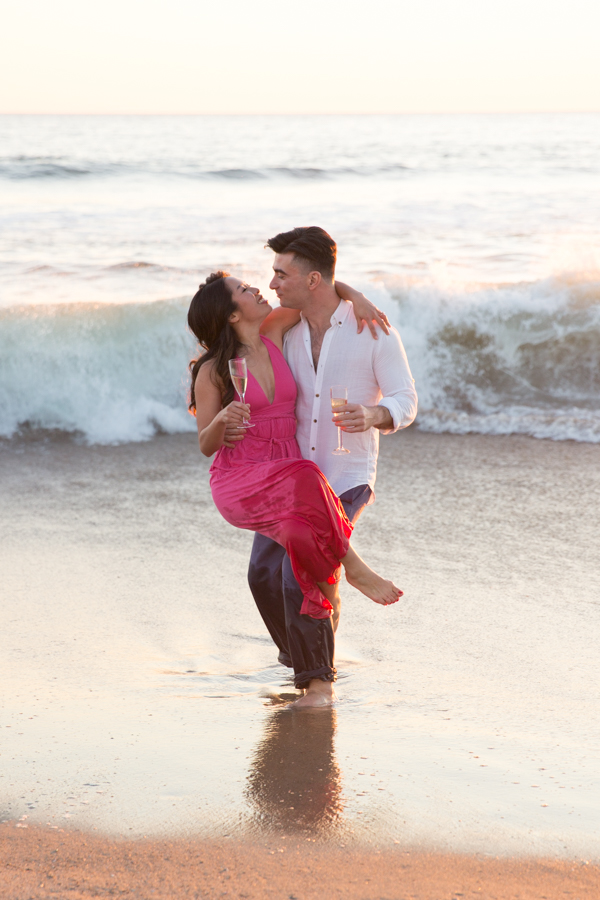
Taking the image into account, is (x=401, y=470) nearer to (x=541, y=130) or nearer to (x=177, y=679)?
(x=177, y=679)

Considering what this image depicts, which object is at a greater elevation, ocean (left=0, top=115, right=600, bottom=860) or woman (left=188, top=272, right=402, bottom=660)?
woman (left=188, top=272, right=402, bottom=660)

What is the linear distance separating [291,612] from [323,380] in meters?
0.99

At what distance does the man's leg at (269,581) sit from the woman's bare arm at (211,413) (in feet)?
1.68

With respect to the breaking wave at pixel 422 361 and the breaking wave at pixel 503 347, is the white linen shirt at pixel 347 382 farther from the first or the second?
the breaking wave at pixel 503 347

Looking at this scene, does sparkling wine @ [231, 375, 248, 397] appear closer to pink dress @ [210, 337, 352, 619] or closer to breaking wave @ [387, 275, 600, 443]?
pink dress @ [210, 337, 352, 619]

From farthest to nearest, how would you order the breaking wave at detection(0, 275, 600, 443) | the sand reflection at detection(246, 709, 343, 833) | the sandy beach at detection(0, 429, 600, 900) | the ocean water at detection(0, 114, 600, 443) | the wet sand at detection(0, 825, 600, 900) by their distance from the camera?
the ocean water at detection(0, 114, 600, 443) → the breaking wave at detection(0, 275, 600, 443) → the sand reflection at detection(246, 709, 343, 833) → the sandy beach at detection(0, 429, 600, 900) → the wet sand at detection(0, 825, 600, 900)

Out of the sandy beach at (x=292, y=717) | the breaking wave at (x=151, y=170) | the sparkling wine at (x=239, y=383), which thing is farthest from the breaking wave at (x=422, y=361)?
the breaking wave at (x=151, y=170)

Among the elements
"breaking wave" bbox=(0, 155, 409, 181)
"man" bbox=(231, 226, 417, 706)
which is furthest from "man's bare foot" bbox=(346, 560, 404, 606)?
"breaking wave" bbox=(0, 155, 409, 181)

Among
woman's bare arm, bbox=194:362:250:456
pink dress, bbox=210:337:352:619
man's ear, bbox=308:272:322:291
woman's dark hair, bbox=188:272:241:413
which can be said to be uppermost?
man's ear, bbox=308:272:322:291

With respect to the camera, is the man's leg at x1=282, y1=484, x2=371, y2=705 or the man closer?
the man's leg at x1=282, y1=484, x2=371, y2=705

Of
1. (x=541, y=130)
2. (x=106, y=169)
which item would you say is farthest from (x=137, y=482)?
(x=541, y=130)

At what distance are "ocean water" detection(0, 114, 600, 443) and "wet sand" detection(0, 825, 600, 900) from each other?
11.8 ft

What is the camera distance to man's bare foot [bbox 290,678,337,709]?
12.1ft

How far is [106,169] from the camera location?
72.7 ft
